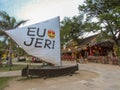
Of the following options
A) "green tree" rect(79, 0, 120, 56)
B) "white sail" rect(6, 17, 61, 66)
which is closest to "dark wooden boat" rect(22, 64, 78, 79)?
"white sail" rect(6, 17, 61, 66)

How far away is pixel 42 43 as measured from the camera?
16266 mm

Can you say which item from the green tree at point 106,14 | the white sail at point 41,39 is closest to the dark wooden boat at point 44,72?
the white sail at point 41,39

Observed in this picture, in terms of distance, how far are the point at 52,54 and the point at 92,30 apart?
15.2 meters

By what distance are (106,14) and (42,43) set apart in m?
15.0

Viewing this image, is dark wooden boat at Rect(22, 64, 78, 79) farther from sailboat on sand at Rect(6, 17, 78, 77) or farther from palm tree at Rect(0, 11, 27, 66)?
palm tree at Rect(0, 11, 27, 66)

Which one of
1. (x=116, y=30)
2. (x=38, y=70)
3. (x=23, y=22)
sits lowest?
(x=38, y=70)

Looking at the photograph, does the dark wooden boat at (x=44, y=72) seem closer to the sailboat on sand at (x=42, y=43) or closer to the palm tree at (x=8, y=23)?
the sailboat on sand at (x=42, y=43)

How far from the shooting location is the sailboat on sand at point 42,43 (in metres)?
15.6

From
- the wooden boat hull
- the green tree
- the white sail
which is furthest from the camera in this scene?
the green tree

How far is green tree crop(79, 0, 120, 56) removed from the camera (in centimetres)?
2828

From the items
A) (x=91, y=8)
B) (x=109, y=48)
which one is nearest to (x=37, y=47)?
(x=91, y=8)

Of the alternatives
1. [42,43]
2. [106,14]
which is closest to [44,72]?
[42,43]

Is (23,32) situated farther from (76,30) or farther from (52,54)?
(76,30)

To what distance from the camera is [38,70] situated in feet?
52.3
